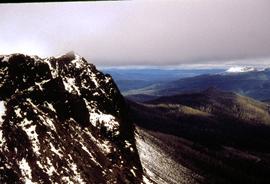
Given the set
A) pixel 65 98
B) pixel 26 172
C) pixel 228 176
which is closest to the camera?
pixel 26 172

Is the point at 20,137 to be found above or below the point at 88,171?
above

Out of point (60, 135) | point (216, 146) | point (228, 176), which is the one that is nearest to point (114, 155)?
point (60, 135)

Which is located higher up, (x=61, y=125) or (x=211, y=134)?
(x=61, y=125)

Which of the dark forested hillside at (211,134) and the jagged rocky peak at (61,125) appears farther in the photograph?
the dark forested hillside at (211,134)

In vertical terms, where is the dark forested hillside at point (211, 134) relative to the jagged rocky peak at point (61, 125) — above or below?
below

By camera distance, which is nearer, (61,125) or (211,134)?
(61,125)

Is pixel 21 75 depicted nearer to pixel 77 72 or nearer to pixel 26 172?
pixel 77 72

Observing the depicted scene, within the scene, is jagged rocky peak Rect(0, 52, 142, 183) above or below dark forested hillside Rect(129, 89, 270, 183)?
above

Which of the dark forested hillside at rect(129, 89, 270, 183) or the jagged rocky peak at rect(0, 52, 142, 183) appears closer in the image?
the jagged rocky peak at rect(0, 52, 142, 183)
